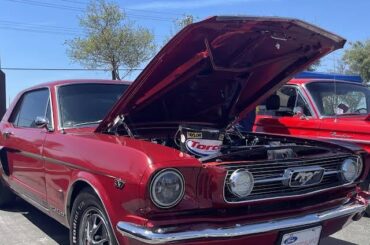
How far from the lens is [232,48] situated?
13.6 feet

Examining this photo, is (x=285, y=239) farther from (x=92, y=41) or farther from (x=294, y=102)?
(x=92, y=41)

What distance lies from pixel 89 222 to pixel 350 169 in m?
2.15

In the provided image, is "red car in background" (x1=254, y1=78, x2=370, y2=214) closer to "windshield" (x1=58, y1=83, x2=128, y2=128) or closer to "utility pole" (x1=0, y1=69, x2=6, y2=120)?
"windshield" (x1=58, y1=83, x2=128, y2=128)

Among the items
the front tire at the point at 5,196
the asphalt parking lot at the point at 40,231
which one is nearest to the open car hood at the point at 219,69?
the asphalt parking lot at the point at 40,231

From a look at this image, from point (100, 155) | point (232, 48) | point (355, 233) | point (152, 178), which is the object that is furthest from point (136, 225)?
point (355, 233)

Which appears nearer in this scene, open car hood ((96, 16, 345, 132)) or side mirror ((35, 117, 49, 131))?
open car hood ((96, 16, 345, 132))

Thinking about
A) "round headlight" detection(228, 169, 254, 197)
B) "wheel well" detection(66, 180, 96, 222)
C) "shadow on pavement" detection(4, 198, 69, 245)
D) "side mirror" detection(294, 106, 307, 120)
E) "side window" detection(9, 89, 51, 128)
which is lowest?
"shadow on pavement" detection(4, 198, 69, 245)

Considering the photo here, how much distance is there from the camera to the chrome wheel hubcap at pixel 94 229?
340 cm

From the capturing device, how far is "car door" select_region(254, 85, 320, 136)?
6541mm

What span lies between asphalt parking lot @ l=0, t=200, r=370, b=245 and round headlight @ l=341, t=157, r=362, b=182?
987 mm

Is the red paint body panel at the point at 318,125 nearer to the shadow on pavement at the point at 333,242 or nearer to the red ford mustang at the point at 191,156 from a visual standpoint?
the shadow on pavement at the point at 333,242

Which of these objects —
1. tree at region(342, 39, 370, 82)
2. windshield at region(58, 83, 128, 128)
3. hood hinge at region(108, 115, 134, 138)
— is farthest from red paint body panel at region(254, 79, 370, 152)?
tree at region(342, 39, 370, 82)

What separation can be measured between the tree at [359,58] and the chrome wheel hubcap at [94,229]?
29.1 m

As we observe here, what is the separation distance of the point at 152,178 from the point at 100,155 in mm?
688
